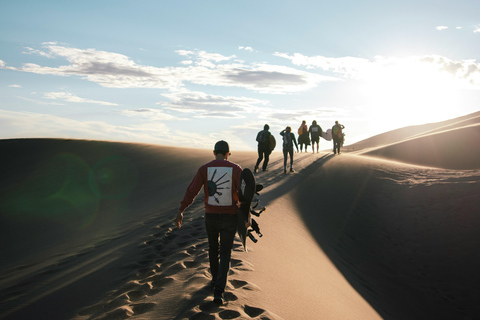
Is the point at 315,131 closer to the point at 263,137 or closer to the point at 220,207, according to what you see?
the point at 263,137

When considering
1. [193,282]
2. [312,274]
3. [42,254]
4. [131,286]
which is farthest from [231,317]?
[42,254]

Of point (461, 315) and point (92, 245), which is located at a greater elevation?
point (92, 245)

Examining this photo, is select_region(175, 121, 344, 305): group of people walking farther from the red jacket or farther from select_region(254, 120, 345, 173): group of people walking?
select_region(254, 120, 345, 173): group of people walking

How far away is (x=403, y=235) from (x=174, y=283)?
8058mm

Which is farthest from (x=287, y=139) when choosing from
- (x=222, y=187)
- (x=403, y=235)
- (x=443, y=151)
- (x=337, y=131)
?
(x=443, y=151)

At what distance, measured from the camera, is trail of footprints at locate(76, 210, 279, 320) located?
3.99 meters

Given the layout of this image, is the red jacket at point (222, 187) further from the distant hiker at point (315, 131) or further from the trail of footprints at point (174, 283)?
the distant hiker at point (315, 131)

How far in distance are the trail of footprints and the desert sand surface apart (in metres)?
0.02

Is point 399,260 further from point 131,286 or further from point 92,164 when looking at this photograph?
point 92,164

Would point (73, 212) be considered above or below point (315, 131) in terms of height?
below

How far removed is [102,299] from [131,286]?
1.37 ft

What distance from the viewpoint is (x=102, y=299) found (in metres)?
4.80

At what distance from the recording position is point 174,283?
16.1ft

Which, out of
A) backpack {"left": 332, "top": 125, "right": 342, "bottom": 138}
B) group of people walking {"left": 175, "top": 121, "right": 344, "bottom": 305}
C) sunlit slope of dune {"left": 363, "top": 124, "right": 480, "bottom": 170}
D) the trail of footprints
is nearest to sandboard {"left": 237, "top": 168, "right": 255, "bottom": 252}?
group of people walking {"left": 175, "top": 121, "right": 344, "bottom": 305}
